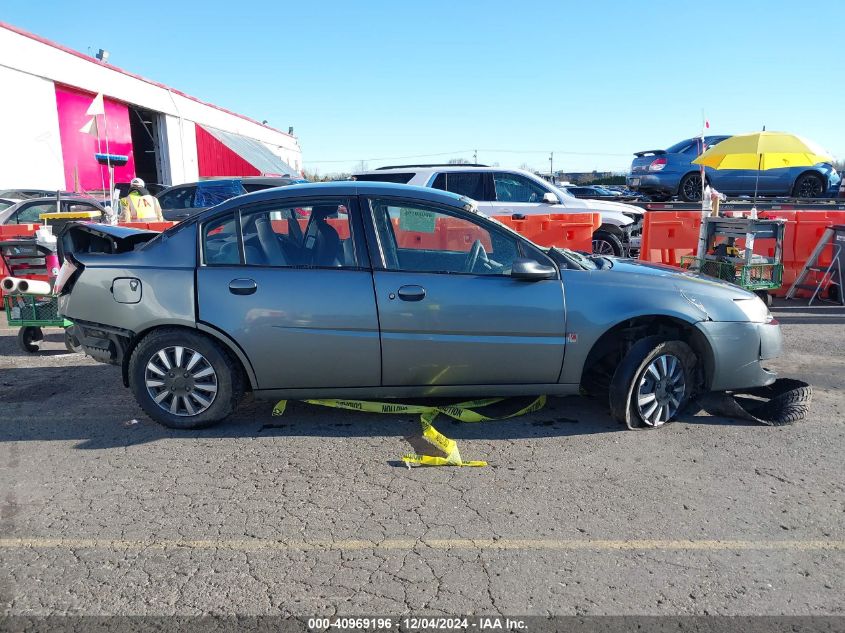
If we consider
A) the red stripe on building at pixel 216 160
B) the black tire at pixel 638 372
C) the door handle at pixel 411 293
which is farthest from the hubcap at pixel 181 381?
the red stripe on building at pixel 216 160

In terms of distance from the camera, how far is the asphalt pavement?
9.52 ft

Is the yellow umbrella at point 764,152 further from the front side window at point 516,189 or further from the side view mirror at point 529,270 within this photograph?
the side view mirror at point 529,270

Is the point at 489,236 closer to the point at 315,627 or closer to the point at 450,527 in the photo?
the point at 450,527

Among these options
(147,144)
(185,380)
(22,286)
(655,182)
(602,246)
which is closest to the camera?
(185,380)

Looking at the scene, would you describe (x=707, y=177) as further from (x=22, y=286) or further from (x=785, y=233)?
(x=22, y=286)

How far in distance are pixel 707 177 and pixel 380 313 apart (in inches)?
669

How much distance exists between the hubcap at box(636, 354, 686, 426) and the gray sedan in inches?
0.4

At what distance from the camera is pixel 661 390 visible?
4730 millimetres

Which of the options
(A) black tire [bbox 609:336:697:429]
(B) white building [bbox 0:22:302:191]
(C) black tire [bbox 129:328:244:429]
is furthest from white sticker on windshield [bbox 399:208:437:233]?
(B) white building [bbox 0:22:302:191]

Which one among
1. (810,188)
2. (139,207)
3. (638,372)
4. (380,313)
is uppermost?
(810,188)

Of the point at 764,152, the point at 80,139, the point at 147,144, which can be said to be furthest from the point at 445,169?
the point at 147,144

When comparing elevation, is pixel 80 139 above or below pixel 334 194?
above

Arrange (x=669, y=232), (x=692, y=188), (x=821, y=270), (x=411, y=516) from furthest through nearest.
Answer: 1. (x=692, y=188)
2. (x=669, y=232)
3. (x=821, y=270)
4. (x=411, y=516)

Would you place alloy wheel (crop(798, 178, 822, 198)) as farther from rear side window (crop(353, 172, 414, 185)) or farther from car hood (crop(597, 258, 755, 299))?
car hood (crop(597, 258, 755, 299))
